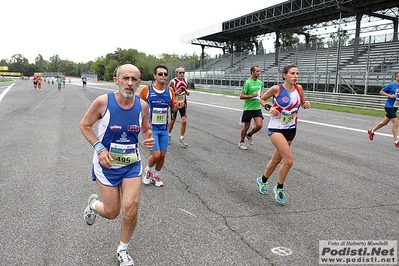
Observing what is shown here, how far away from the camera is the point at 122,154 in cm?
317

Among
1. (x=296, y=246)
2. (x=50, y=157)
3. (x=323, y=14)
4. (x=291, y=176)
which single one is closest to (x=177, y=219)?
(x=296, y=246)

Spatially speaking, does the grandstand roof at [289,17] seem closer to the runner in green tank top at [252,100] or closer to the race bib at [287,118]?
the runner in green tank top at [252,100]

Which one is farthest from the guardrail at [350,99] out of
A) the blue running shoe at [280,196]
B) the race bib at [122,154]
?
the race bib at [122,154]

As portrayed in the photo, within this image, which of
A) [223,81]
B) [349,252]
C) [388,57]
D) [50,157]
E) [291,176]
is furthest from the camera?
[223,81]

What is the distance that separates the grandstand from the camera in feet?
79.6

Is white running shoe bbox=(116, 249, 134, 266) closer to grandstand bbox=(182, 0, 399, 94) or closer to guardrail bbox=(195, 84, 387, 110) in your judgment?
guardrail bbox=(195, 84, 387, 110)

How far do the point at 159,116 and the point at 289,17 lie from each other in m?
34.4

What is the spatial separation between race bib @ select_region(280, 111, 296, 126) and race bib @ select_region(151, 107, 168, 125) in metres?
2.03

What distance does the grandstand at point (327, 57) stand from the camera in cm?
2425

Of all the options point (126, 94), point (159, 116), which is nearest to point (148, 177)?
point (159, 116)

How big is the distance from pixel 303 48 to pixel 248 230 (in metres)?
32.0

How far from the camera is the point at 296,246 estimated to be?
3.38 meters

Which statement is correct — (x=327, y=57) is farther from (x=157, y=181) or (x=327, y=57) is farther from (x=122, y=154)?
(x=122, y=154)

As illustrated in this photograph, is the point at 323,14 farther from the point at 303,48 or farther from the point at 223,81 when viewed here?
the point at 223,81
